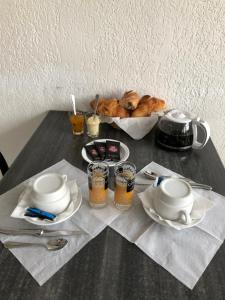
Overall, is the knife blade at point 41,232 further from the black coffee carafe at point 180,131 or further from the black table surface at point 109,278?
the black coffee carafe at point 180,131

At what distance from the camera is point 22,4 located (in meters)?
0.97

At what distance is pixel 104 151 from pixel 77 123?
200mm

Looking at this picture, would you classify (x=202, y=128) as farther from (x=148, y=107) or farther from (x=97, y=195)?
(x=97, y=195)

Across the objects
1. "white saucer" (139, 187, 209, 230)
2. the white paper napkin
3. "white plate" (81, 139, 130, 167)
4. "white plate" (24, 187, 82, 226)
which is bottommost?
the white paper napkin

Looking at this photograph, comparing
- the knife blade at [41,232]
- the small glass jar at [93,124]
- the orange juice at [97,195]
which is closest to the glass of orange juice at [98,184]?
the orange juice at [97,195]

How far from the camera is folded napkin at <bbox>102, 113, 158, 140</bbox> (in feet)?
3.30

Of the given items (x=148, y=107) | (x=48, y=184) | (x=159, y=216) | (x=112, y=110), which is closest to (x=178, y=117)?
(x=148, y=107)

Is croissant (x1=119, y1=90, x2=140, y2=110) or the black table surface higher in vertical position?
croissant (x1=119, y1=90, x2=140, y2=110)

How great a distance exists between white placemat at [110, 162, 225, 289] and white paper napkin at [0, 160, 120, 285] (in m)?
0.05

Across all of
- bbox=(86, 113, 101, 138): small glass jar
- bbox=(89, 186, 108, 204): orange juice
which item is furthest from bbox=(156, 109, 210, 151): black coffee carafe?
bbox=(89, 186, 108, 204): orange juice

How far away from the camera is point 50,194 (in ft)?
1.95

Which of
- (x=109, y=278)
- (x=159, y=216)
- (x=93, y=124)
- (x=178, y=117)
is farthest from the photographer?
(x=93, y=124)

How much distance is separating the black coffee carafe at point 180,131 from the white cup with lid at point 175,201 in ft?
1.03

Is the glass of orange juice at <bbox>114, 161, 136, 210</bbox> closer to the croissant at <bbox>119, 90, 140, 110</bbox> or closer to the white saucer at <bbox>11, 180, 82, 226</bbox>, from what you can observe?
the white saucer at <bbox>11, 180, 82, 226</bbox>
